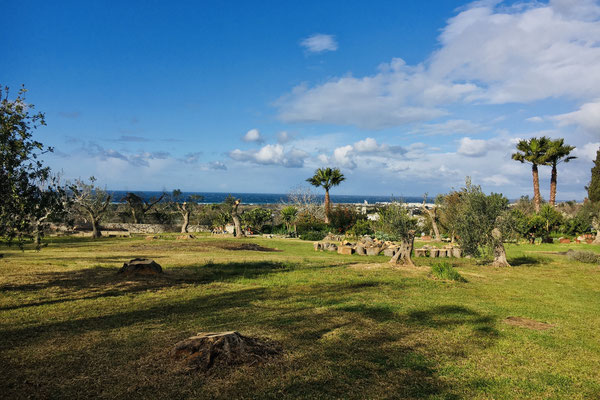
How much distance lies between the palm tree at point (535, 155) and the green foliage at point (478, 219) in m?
29.8

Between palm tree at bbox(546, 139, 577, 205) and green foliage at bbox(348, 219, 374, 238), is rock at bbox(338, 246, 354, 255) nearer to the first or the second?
green foliage at bbox(348, 219, 374, 238)

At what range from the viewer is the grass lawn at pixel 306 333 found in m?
5.75

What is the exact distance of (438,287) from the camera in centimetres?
1422

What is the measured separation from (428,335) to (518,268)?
14415 mm

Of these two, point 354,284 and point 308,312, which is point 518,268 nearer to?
point 354,284

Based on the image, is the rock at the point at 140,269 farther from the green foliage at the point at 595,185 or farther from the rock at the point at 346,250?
the green foliage at the point at 595,185

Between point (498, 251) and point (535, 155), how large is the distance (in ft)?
104

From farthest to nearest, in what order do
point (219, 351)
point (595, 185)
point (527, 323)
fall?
point (595, 185) → point (527, 323) → point (219, 351)

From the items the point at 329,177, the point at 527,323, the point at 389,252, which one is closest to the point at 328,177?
the point at 329,177

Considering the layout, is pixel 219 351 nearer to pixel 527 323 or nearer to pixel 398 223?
pixel 527 323

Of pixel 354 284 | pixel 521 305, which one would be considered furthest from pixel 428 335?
pixel 354 284

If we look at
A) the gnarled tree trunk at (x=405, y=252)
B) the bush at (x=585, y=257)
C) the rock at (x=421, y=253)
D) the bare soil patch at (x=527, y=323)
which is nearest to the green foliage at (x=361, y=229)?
the rock at (x=421, y=253)

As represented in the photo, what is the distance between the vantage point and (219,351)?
6504 mm

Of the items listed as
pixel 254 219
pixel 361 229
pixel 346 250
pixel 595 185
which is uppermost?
pixel 595 185
